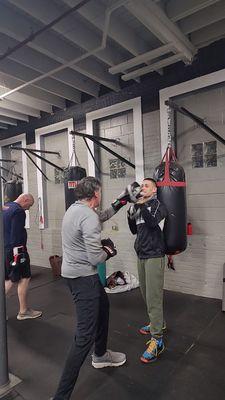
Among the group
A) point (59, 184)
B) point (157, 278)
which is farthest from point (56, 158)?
point (157, 278)

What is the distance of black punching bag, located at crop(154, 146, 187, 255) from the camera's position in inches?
111

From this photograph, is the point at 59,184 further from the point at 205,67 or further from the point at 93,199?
the point at 93,199

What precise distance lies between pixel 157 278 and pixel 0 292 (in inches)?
50.3

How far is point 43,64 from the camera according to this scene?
3766 millimetres

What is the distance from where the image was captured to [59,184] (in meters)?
5.69

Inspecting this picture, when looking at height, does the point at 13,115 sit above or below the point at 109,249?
above

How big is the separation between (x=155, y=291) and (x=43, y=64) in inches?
127

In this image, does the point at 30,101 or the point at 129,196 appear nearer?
the point at 129,196

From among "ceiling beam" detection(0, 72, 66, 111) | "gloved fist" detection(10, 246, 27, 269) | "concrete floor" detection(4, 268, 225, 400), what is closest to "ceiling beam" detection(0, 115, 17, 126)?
"ceiling beam" detection(0, 72, 66, 111)

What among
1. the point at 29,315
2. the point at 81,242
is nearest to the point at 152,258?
the point at 81,242

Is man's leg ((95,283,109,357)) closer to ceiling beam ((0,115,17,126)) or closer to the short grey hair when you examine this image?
the short grey hair

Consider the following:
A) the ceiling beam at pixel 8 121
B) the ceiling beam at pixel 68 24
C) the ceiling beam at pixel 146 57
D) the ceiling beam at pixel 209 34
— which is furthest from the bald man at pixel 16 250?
the ceiling beam at pixel 8 121

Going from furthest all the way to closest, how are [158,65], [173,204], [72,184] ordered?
[72,184] → [158,65] → [173,204]

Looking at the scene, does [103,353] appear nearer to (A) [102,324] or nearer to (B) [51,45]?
(A) [102,324]
